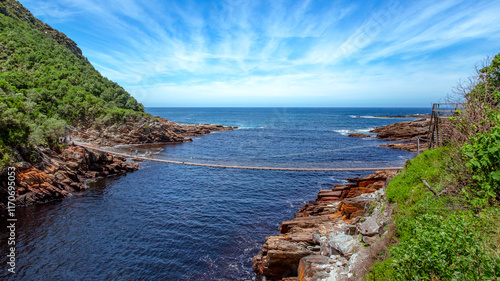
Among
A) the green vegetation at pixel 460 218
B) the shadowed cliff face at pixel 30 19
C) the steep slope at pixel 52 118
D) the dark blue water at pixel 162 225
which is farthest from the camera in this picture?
the shadowed cliff face at pixel 30 19

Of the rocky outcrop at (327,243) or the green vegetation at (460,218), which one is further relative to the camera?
the rocky outcrop at (327,243)

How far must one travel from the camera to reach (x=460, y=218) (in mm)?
5332

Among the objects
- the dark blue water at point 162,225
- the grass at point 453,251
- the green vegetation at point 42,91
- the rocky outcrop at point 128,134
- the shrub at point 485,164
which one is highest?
the green vegetation at point 42,91

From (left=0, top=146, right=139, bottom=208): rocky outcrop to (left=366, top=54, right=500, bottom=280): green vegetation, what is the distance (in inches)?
1029

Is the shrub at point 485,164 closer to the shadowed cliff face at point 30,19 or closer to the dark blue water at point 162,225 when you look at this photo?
the dark blue water at point 162,225

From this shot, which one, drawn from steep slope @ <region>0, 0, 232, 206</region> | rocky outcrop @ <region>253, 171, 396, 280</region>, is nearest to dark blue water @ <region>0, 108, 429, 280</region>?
rocky outcrop @ <region>253, 171, 396, 280</region>

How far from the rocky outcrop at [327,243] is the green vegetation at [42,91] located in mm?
23343

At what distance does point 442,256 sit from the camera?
4047 millimetres

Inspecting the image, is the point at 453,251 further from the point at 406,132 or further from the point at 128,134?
the point at 406,132

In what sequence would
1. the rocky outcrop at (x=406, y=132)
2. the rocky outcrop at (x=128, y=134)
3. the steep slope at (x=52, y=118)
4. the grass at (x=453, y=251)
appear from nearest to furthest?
the grass at (x=453, y=251)
the steep slope at (x=52, y=118)
the rocky outcrop at (x=128, y=134)
the rocky outcrop at (x=406, y=132)

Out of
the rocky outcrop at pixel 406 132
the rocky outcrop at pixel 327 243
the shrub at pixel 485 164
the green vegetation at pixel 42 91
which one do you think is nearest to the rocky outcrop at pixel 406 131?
the rocky outcrop at pixel 406 132

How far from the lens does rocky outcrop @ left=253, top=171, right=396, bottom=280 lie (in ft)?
29.7

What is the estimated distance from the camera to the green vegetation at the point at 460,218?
13.3ft

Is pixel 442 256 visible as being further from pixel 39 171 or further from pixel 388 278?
pixel 39 171
